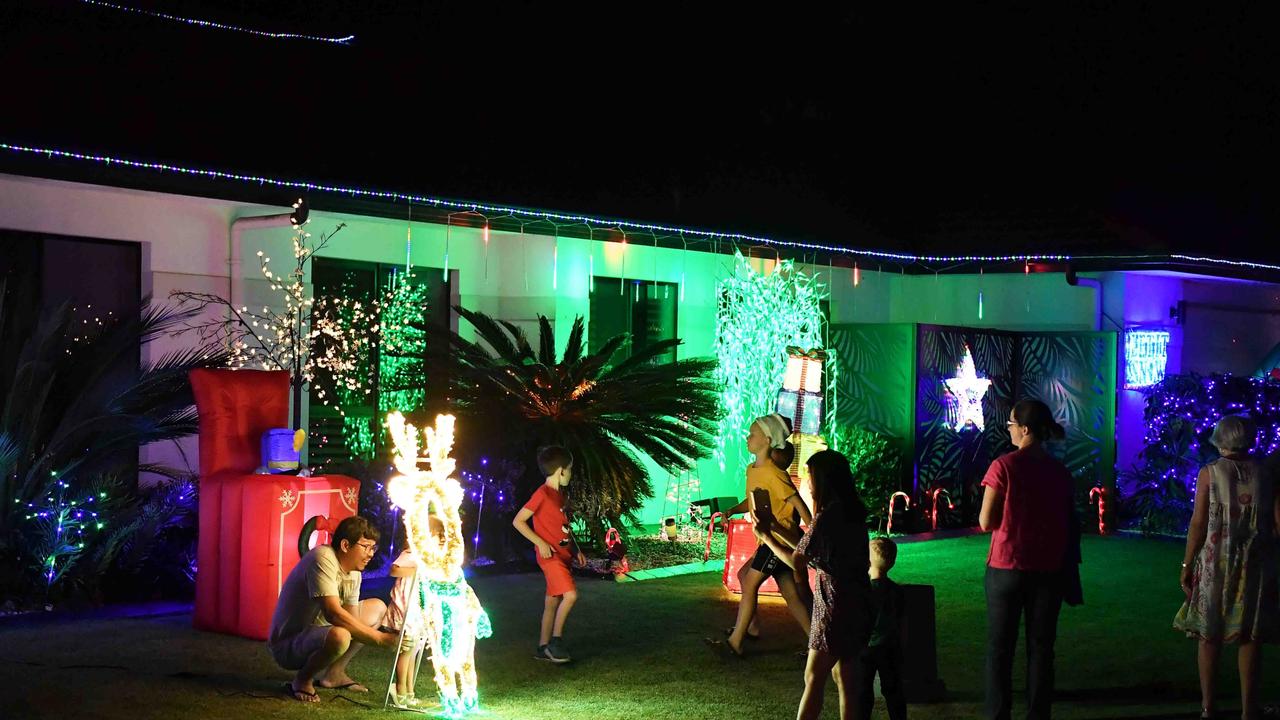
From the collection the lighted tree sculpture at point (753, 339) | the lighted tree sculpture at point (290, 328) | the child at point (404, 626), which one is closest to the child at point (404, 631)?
the child at point (404, 626)

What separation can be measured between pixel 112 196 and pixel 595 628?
588 centimetres

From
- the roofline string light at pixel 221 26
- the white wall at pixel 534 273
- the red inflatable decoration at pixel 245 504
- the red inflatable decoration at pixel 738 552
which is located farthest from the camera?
the white wall at pixel 534 273

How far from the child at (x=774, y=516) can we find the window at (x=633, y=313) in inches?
250

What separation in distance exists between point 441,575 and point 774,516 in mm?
2286

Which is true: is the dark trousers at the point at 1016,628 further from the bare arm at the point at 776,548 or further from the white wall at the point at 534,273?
the white wall at the point at 534,273

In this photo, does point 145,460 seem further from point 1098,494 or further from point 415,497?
point 1098,494

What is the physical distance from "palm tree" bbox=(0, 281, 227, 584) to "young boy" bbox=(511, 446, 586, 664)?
12.6ft

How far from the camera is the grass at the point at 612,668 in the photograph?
787 cm

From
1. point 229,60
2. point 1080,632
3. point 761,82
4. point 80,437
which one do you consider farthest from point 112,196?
point 761,82

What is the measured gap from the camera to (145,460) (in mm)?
13078

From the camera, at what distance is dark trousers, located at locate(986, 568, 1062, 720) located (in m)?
7.33

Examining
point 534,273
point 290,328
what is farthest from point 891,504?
point 290,328

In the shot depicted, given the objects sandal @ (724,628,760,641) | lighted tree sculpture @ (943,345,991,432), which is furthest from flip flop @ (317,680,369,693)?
lighted tree sculpture @ (943,345,991,432)

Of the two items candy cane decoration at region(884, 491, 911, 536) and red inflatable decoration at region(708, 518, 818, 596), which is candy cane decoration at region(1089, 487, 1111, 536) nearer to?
candy cane decoration at region(884, 491, 911, 536)
